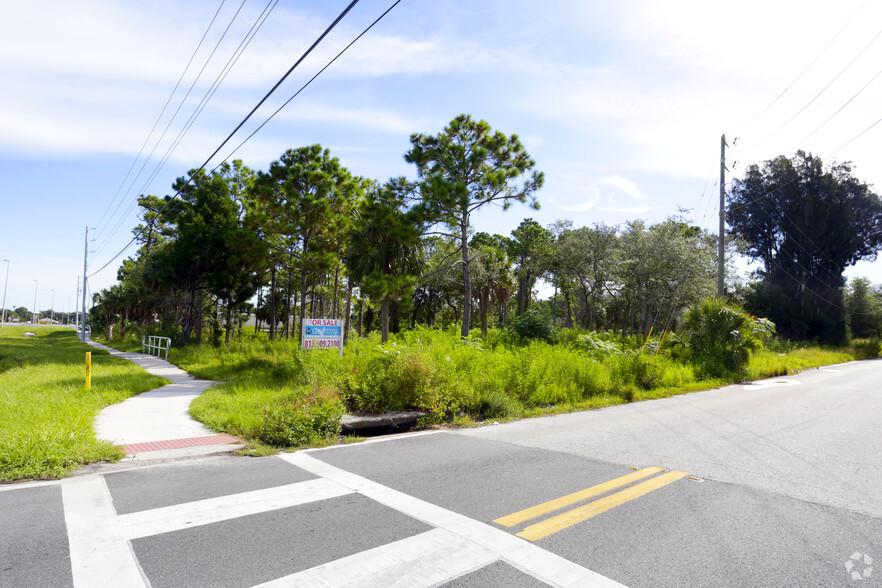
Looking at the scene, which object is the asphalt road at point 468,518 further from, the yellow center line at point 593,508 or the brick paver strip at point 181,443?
the brick paver strip at point 181,443

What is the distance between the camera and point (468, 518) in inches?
166

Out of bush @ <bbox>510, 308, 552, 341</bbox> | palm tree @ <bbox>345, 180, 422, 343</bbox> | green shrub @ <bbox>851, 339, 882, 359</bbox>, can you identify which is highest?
palm tree @ <bbox>345, 180, 422, 343</bbox>

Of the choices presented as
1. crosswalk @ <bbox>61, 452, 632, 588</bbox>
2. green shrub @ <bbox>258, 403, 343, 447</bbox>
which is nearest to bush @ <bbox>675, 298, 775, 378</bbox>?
green shrub @ <bbox>258, 403, 343, 447</bbox>

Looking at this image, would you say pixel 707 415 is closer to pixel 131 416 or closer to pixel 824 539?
pixel 824 539

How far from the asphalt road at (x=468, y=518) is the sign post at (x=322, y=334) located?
4345mm

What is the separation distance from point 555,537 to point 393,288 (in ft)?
56.1

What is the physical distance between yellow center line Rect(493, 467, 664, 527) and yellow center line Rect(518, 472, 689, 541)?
12cm

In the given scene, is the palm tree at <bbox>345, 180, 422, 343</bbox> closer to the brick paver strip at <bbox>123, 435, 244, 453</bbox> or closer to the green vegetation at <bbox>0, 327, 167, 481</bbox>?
the green vegetation at <bbox>0, 327, 167, 481</bbox>

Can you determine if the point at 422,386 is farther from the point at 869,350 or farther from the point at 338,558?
the point at 869,350

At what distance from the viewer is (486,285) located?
33719 mm

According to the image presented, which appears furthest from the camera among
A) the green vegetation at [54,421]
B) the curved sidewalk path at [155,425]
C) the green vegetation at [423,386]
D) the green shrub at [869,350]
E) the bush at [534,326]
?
the green shrub at [869,350]

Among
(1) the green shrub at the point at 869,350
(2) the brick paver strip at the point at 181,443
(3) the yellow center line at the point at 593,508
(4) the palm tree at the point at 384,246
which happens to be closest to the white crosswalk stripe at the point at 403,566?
(3) the yellow center line at the point at 593,508

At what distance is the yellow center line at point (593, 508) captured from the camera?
13.0ft

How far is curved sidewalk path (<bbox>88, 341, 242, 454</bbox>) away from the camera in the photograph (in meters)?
6.84
